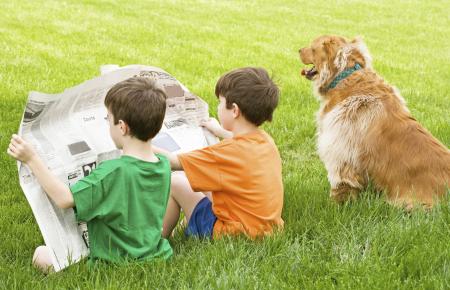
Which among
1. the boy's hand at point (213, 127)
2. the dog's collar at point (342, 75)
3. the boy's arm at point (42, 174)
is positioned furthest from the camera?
the dog's collar at point (342, 75)

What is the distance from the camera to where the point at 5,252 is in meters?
3.21

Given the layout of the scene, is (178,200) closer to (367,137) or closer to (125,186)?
(125,186)

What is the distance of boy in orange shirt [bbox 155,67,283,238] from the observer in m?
3.12

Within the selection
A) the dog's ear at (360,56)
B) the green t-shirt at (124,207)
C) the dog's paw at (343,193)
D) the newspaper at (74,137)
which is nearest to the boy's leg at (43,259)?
the newspaper at (74,137)

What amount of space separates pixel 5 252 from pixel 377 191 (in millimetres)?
2294

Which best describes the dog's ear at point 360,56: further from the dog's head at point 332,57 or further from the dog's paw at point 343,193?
the dog's paw at point 343,193

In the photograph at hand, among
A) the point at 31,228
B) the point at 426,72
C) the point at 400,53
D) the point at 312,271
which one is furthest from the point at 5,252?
the point at 400,53

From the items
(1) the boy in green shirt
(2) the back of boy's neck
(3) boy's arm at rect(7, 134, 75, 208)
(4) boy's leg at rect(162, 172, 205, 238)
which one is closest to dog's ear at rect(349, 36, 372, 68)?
(2) the back of boy's neck

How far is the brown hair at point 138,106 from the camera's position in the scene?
110 inches

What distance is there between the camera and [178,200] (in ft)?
11.4

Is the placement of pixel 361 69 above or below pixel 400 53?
above

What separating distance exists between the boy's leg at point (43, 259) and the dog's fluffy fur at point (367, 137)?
Answer: 1.90 meters

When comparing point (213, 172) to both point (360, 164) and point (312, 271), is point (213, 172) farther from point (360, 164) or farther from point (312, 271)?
point (360, 164)

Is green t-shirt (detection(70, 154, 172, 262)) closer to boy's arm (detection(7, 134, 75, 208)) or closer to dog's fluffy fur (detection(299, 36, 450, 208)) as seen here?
boy's arm (detection(7, 134, 75, 208))
